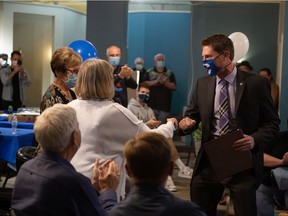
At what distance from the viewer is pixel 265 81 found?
3154 millimetres

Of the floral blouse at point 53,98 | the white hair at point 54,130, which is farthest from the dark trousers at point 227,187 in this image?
the white hair at point 54,130

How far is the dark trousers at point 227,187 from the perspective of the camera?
3.12 m

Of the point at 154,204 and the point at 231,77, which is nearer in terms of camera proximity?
the point at 154,204

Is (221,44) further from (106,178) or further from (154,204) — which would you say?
(154,204)

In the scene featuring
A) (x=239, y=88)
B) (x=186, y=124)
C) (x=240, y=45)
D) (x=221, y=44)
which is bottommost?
(x=186, y=124)

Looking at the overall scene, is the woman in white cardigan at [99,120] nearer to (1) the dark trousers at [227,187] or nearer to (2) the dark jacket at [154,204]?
(1) the dark trousers at [227,187]

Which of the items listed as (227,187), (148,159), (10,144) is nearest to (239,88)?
(227,187)

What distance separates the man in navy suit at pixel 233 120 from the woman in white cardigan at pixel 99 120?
62 centimetres

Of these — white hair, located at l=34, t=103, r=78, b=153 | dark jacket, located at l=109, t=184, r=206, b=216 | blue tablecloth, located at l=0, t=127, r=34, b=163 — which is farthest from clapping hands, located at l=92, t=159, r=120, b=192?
blue tablecloth, located at l=0, t=127, r=34, b=163

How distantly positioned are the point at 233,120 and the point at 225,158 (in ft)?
0.77

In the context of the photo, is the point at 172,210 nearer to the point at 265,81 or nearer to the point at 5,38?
the point at 265,81

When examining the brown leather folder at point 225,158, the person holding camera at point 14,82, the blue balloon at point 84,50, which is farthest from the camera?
the person holding camera at point 14,82

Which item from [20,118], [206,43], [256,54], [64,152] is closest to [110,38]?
[20,118]

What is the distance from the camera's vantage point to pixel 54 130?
2.09 m
